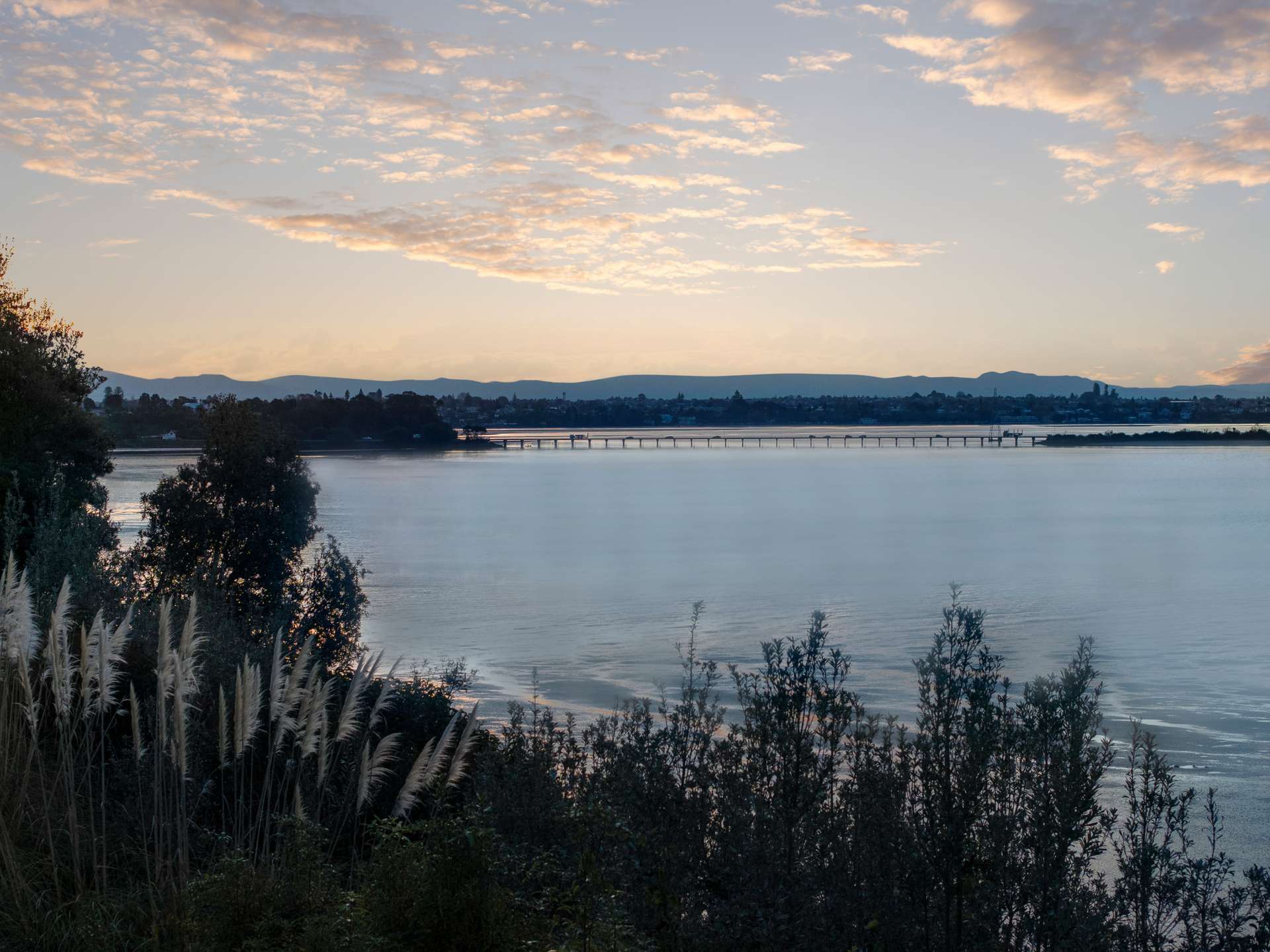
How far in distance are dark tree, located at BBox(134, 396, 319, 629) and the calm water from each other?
411cm

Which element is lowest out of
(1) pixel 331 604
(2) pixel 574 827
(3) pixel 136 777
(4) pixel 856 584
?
(4) pixel 856 584

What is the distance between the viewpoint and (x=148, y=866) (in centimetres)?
594

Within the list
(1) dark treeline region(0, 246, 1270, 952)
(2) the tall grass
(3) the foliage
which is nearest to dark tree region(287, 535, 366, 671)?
(1) dark treeline region(0, 246, 1270, 952)

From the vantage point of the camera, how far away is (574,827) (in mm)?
6770

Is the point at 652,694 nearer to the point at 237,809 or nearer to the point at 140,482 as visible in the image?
the point at 237,809

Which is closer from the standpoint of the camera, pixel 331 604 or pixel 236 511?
pixel 331 604

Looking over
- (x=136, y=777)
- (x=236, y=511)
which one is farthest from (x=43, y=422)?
(x=136, y=777)

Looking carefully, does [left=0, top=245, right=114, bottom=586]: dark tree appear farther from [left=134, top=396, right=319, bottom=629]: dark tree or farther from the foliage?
the foliage

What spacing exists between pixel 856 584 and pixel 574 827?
129 feet

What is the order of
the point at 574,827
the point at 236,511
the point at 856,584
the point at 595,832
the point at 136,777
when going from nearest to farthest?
the point at 595,832, the point at 574,827, the point at 136,777, the point at 236,511, the point at 856,584

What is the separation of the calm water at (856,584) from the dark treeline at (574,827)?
7386 mm

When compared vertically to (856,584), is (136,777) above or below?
above

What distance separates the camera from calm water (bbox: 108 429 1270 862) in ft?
79.6

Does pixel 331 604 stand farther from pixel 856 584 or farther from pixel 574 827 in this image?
pixel 856 584
